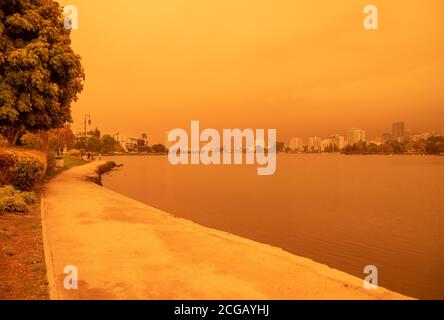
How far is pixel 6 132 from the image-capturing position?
21953mm

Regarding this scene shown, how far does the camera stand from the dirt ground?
20.4ft

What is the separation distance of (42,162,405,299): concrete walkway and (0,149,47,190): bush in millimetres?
4469

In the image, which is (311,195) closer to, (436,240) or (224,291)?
(436,240)

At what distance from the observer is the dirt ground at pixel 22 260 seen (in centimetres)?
622

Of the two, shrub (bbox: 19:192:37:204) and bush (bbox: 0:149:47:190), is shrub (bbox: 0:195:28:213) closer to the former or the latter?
shrub (bbox: 19:192:37:204)

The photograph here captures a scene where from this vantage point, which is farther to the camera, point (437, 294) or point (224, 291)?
point (437, 294)

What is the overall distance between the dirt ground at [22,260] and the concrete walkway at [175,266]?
0.70 feet

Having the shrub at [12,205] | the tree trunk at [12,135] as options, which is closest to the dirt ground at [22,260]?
the shrub at [12,205]

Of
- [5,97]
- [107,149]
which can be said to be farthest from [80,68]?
[107,149]

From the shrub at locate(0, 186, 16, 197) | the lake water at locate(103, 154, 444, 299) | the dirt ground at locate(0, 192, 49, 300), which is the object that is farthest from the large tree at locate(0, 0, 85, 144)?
the lake water at locate(103, 154, 444, 299)

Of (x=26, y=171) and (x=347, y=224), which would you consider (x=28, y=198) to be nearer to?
(x=26, y=171)

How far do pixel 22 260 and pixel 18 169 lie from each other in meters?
8.78

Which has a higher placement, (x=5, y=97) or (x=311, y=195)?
(x=5, y=97)
